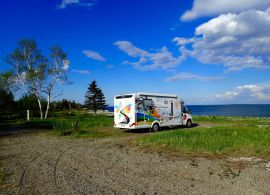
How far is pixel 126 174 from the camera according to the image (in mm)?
7832

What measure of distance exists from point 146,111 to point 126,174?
12.2 meters

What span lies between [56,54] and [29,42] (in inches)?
161

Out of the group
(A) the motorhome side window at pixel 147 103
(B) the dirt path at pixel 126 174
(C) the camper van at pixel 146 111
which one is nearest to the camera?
(B) the dirt path at pixel 126 174

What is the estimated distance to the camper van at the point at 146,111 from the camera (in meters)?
19.3

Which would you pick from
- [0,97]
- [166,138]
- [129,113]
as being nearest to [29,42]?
[0,97]

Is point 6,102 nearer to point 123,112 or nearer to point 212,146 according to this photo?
point 123,112

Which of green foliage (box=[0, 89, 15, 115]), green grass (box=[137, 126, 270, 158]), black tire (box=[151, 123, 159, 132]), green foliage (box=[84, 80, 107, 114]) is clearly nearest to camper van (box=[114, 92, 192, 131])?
black tire (box=[151, 123, 159, 132])

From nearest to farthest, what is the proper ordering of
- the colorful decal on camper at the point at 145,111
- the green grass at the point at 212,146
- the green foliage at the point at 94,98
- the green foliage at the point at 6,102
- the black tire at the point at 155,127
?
the green grass at the point at 212,146 → the colorful decal on camper at the point at 145,111 → the black tire at the point at 155,127 → the green foliage at the point at 6,102 → the green foliage at the point at 94,98

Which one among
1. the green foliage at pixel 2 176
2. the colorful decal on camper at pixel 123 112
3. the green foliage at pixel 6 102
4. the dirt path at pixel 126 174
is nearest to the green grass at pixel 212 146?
the dirt path at pixel 126 174

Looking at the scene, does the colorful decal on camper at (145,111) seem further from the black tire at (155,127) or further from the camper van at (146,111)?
the black tire at (155,127)

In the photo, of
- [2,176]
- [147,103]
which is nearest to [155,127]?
[147,103]

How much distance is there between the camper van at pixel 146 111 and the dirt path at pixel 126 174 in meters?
8.36

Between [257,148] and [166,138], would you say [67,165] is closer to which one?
[166,138]

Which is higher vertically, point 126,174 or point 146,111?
point 146,111
